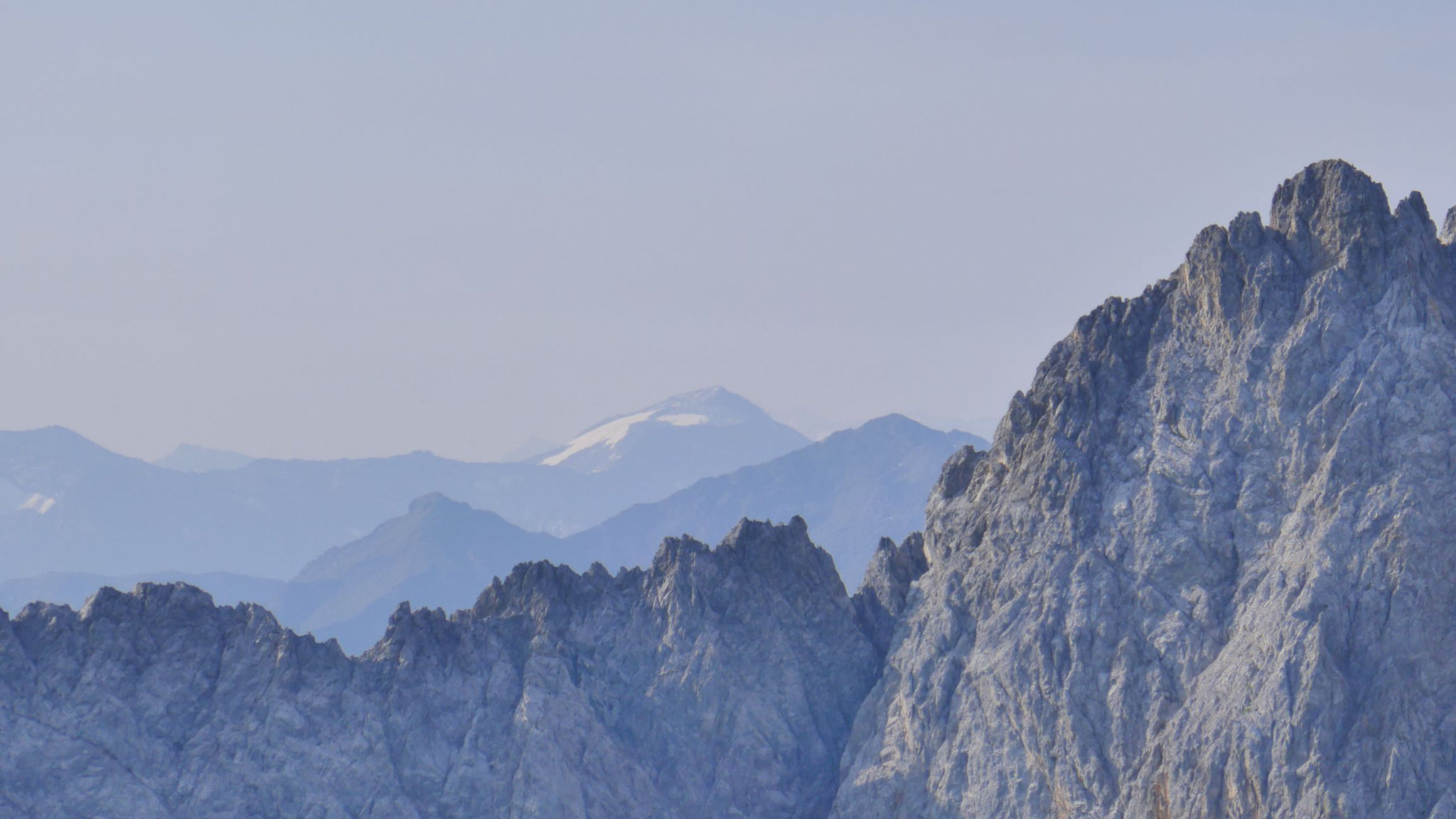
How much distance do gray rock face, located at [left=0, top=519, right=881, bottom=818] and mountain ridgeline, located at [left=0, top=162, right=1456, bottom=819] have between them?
0.23 meters

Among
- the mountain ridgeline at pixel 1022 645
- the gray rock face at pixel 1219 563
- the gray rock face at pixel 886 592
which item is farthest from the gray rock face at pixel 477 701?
the gray rock face at pixel 1219 563

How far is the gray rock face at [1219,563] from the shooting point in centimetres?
10475

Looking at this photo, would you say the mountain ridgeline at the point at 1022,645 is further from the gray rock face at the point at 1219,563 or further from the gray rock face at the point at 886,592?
the gray rock face at the point at 886,592

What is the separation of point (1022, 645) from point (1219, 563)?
571 inches

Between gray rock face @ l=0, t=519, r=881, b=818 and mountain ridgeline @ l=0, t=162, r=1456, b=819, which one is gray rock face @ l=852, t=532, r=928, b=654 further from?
gray rock face @ l=0, t=519, r=881, b=818

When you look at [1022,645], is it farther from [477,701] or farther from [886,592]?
[477,701]

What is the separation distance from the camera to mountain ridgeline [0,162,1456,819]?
10631 cm

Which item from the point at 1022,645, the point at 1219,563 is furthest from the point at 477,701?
the point at 1219,563

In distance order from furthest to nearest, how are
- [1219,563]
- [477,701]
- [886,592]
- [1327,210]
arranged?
[886,592], [477,701], [1327,210], [1219,563]

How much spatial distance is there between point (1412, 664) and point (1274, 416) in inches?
725

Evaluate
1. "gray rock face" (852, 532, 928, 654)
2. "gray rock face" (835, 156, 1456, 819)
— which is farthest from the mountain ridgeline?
"gray rock face" (852, 532, 928, 654)

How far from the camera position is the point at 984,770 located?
118 metres

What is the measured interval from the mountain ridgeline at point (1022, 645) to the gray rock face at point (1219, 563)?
0.21m

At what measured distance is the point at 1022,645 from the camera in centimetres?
11888
